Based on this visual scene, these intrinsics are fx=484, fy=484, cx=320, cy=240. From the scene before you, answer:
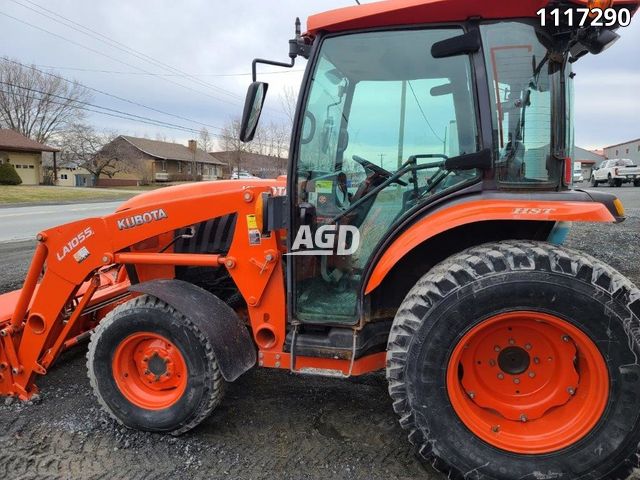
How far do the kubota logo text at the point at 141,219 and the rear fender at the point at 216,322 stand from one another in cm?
38

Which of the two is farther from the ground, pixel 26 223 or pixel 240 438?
pixel 26 223

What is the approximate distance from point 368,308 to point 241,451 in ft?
3.47

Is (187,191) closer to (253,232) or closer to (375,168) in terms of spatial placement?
(253,232)

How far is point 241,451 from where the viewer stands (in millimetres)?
2674

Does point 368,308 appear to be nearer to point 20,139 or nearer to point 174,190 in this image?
point 174,190

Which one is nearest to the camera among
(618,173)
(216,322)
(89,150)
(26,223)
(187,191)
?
(216,322)

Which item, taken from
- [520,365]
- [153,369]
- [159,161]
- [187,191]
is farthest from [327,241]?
[159,161]

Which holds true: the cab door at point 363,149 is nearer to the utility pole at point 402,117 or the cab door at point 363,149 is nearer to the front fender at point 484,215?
the utility pole at point 402,117

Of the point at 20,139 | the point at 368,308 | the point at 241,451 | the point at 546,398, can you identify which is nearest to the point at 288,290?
the point at 368,308

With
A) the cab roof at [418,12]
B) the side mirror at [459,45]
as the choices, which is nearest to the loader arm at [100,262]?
the cab roof at [418,12]

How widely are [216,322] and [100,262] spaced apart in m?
0.91

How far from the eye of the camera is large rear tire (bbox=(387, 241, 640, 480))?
2.12 m

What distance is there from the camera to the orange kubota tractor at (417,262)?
2.19 metres

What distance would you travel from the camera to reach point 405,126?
2.54m
